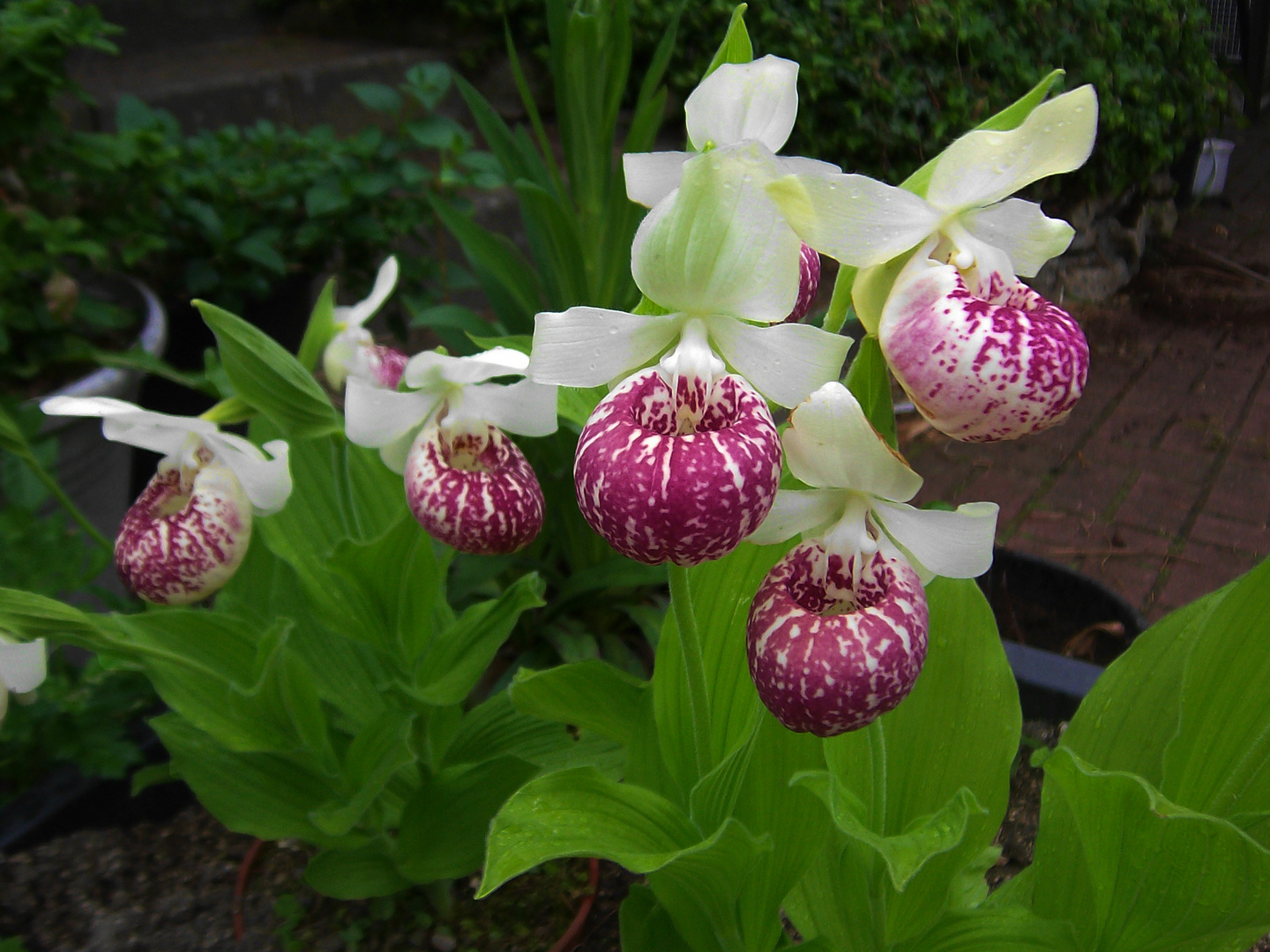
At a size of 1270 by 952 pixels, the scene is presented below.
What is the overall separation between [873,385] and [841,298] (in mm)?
64

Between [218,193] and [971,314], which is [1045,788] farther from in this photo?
[218,193]

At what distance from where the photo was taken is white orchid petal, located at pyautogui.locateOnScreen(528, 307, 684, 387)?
1.84 ft

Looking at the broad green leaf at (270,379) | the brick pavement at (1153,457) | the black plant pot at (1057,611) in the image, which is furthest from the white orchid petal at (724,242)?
the brick pavement at (1153,457)

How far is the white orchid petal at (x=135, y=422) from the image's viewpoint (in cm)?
86

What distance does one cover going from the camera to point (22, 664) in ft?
2.50

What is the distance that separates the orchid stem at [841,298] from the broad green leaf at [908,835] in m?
0.29

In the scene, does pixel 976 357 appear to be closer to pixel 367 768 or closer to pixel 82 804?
Result: pixel 367 768

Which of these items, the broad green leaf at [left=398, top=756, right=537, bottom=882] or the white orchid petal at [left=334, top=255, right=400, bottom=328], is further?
the white orchid petal at [left=334, top=255, right=400, bottom=328]

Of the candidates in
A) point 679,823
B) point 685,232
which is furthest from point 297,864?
point 685,232

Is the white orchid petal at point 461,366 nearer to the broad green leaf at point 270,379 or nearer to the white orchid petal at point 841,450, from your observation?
the broad green leaf at point 270,379

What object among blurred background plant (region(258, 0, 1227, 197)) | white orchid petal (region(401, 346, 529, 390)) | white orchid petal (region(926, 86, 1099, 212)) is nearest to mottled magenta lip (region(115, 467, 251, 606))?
white orchid petal (region(401, 346, 529, 390))

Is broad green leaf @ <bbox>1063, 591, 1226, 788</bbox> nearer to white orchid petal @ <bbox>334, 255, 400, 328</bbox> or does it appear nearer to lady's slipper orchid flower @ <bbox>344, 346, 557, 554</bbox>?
lady's slipper orchid flower @ <bbox>344, 346, 557, 554</bbox>

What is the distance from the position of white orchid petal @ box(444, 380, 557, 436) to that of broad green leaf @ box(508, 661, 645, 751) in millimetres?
232

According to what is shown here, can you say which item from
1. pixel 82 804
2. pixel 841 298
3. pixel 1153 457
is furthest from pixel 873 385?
pixel 1153 457
